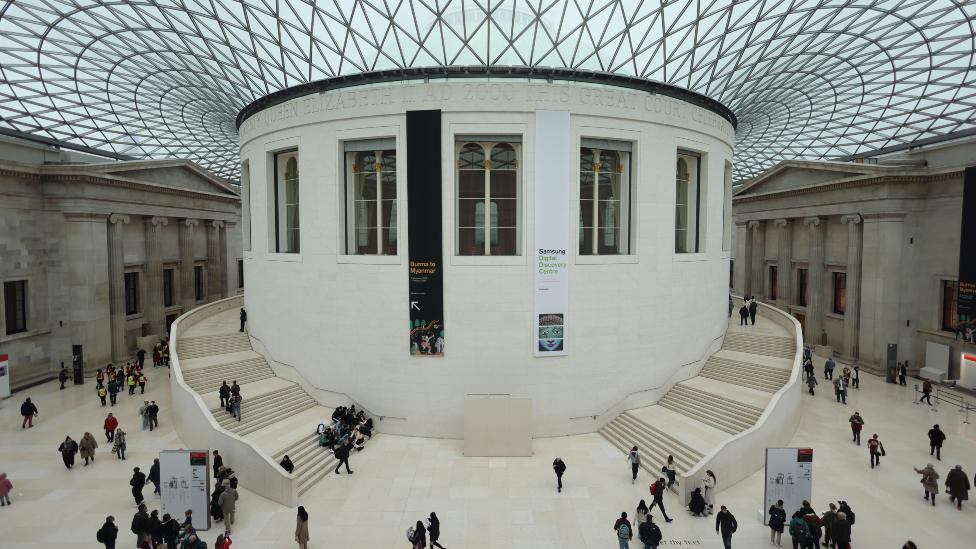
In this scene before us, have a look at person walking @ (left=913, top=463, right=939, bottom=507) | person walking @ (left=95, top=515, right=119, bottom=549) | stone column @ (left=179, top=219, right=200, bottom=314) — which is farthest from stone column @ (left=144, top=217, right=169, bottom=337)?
person walking @ (left=913, top=463, right=939, bottom=507)

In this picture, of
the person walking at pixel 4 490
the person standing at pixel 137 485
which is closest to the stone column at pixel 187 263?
the person walking at pixel 4 490

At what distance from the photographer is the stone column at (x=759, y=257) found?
1651 inches

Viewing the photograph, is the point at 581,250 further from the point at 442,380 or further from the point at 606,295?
the point at 442,380

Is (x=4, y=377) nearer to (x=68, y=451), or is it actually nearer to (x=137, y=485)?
(x=68, y=451)

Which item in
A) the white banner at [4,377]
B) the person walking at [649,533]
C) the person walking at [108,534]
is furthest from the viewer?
the white banner at [4,377]

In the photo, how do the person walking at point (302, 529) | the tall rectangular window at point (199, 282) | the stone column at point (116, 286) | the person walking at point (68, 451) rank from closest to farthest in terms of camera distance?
the person walking at point (302, 529) → the person walking at point (68, 451) → the stone column at point (116, 286) → the tall rectangular window at point (199, 282)

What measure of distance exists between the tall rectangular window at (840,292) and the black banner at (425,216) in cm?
2995

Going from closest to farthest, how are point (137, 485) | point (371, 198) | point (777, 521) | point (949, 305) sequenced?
point (777, 521), point (137, 485), point (371, 198), point (949, 305)

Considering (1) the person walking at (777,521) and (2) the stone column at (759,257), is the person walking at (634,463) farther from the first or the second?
(2) the stone column at (759,257)

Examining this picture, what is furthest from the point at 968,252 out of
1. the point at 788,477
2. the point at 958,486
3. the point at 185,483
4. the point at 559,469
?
the point at 185,483

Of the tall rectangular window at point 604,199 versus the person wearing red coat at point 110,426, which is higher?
the tall rectangular window at point 604,199

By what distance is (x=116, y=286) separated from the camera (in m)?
30.8

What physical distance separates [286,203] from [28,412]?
45.2 ft

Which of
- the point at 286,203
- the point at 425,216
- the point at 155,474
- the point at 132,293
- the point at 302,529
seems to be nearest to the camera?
the point at 302,529
